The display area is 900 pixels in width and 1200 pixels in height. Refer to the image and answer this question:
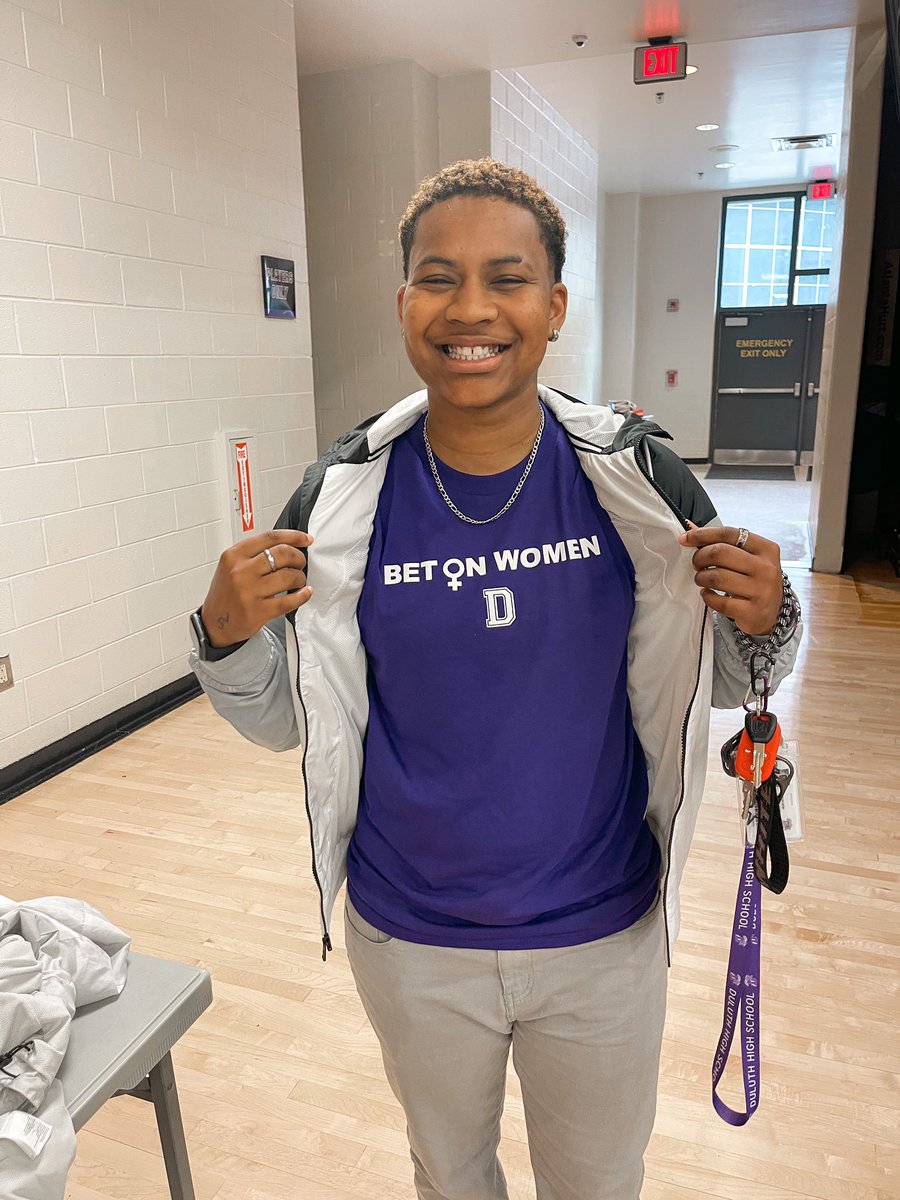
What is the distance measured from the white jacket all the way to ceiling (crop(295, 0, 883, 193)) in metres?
4.60

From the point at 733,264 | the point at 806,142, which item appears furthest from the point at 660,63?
the point at 733,264

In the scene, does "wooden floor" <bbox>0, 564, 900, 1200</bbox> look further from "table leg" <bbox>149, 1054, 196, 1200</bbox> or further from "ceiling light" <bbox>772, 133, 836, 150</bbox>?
"ceiling light" <bbox>772, 133, 836, 150</bbox>

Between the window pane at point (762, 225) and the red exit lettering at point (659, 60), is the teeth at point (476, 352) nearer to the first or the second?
the red exit lettering at point (659, 60)

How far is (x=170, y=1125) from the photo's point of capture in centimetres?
127

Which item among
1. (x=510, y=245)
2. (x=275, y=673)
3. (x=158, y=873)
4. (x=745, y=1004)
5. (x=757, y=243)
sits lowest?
(x=158, y=873)

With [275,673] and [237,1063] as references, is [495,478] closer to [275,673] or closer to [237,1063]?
[275,673]

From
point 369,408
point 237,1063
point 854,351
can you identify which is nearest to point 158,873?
point 237,1063

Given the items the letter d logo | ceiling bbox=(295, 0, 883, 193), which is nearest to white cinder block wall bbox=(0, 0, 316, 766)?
ceiling bbox=(295, 0, 883, 193)

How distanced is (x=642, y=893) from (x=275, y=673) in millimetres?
522

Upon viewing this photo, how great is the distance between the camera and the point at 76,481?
346cm

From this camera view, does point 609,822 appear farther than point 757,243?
No

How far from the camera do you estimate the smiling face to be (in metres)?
0.99

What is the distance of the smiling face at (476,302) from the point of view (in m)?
0.99

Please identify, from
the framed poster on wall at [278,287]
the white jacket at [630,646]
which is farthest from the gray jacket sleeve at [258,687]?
the framed poster on wall at [278,287]
